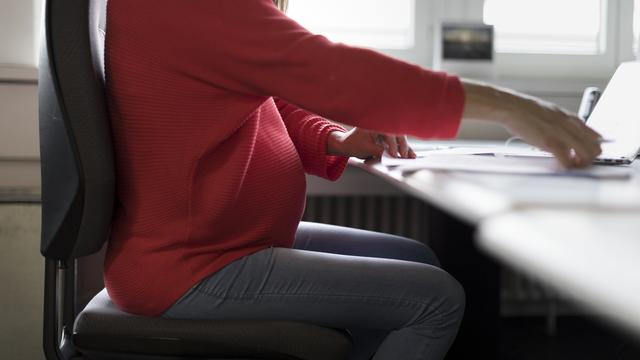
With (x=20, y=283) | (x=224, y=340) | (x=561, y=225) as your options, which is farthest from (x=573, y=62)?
(x=561, y=225)

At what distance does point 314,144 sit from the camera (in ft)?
3.94

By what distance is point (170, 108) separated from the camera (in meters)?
0.90

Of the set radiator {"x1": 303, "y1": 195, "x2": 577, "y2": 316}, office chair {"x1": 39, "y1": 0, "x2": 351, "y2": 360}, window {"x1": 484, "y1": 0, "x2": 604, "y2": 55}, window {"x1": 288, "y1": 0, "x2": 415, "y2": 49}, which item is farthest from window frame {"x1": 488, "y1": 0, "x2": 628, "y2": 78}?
office chair {"x1": 39, "y1": 0, "x2": 351, "y2": 360}

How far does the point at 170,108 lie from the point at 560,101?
1.56 meters

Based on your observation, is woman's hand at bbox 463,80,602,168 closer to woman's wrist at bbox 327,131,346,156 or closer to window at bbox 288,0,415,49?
woman's wrist at bbox 327,131,346,156

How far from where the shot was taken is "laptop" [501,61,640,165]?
3.78 feet

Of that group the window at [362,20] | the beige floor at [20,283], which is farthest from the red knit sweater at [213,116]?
the window at [362,20]

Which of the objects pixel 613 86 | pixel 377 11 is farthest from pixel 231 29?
pixel 377 11

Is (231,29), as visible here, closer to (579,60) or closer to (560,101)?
(560,101)

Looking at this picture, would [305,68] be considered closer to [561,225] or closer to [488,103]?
[488,103]

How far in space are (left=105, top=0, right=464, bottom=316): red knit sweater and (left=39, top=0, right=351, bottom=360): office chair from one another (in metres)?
0.04

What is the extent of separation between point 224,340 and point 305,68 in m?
0.32

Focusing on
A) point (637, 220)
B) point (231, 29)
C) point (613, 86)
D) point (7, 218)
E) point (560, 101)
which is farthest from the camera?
point (560, 101)

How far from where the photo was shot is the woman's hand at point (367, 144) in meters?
1.14
